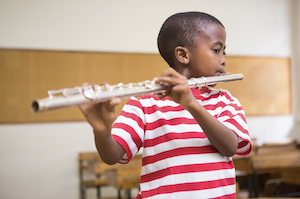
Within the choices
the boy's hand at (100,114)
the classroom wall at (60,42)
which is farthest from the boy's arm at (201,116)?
the classroom wall at (60,42)

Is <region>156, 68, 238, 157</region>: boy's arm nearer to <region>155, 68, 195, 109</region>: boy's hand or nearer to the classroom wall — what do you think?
<region>155, 68, 195, 109</region>: boy's hand

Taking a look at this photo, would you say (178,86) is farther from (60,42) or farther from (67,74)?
(60,42)

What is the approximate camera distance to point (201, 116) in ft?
2.54

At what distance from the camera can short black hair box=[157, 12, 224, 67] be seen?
936 mm

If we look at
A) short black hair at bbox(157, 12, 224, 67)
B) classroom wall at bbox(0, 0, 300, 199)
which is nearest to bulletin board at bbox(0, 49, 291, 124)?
classroom wall at bbox(0, 0, 300, 199)

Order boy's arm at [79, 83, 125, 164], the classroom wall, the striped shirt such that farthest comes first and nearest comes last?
the classroom wall
the striped shirt
boy's arm at [79, 83, 125, 164]

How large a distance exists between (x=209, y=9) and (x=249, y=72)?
4.64ft

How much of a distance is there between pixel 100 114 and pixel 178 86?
0.19 metres

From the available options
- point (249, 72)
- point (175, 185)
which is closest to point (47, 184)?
point (249, 72)

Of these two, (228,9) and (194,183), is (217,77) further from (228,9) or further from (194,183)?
(228,9)

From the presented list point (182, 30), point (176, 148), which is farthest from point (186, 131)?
point (182, 30)

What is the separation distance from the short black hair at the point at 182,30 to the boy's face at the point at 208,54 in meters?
0.02

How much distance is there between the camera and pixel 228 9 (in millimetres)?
6027

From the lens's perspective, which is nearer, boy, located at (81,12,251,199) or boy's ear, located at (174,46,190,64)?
boy, located at (81,12,251,199)
